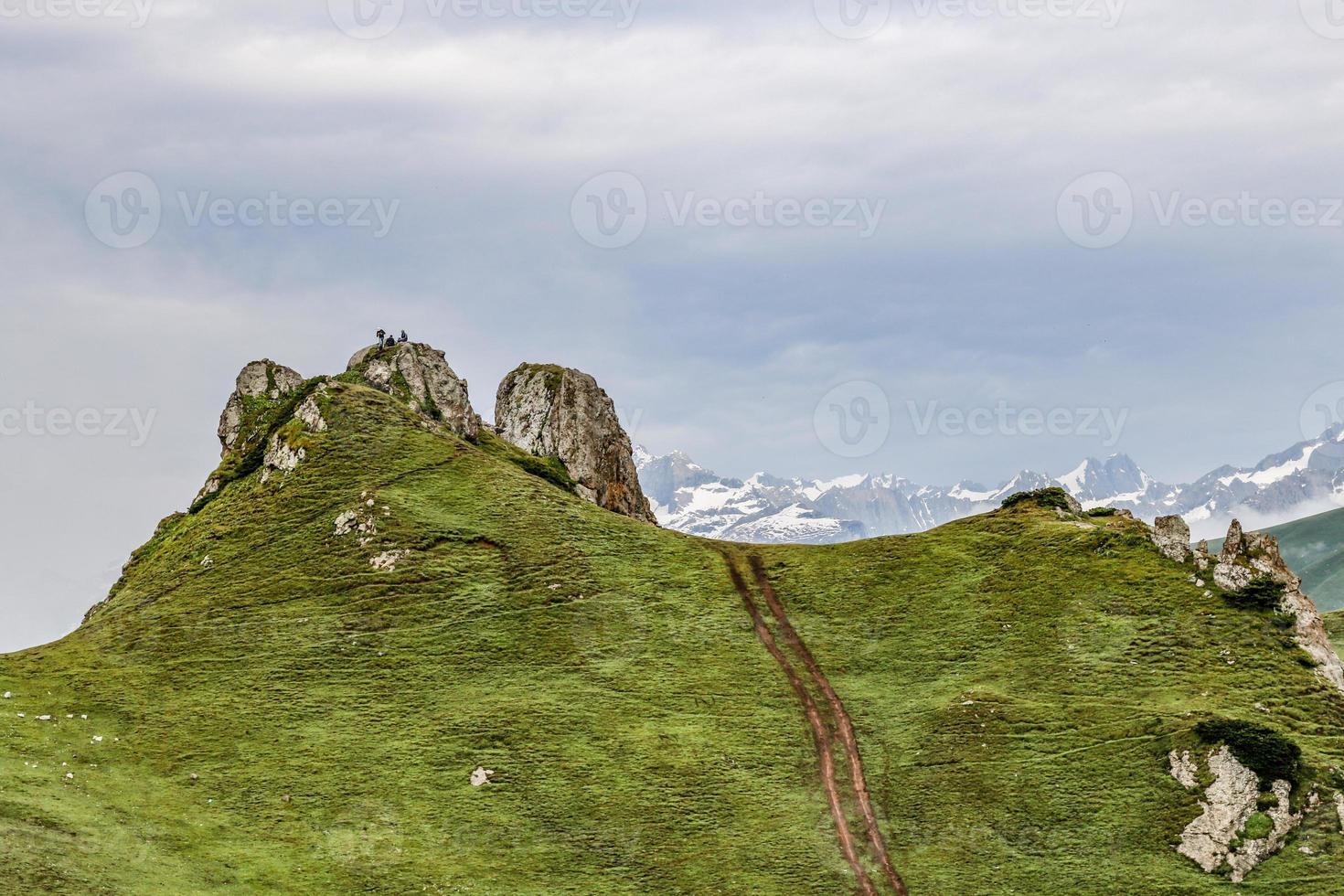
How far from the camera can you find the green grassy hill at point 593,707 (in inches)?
2408

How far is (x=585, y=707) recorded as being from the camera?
77250mm

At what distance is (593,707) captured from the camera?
7744 centimetres

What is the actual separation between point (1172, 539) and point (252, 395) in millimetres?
93350

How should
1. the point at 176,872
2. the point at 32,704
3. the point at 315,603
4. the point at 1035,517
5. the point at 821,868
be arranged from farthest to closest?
the point at 1035,517
the point at 315,603
the point at 32,704
the point at 821,868
the point at 176,872

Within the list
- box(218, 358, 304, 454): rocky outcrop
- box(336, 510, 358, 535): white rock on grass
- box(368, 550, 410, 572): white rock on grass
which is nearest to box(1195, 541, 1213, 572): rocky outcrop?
box(368, 550, 410, 572): white rock on grass

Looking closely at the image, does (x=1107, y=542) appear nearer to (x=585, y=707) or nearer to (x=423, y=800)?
(x=585, y=707)

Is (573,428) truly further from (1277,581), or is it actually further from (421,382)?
(1277,581)

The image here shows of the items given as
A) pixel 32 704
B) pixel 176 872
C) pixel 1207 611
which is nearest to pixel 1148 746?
pixel 1207 611

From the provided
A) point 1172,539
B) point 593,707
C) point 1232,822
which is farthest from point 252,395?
point 1232,822

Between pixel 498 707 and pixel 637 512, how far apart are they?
85.0 metres

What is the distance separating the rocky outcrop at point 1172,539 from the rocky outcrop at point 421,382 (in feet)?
239

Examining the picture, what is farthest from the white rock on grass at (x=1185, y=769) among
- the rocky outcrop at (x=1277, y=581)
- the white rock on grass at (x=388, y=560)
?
the white rock on grass at (x=388, y=560)

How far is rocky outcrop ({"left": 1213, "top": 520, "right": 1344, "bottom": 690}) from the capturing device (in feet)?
256

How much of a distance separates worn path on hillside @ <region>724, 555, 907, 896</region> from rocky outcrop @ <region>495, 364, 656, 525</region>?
49843 millimetres
